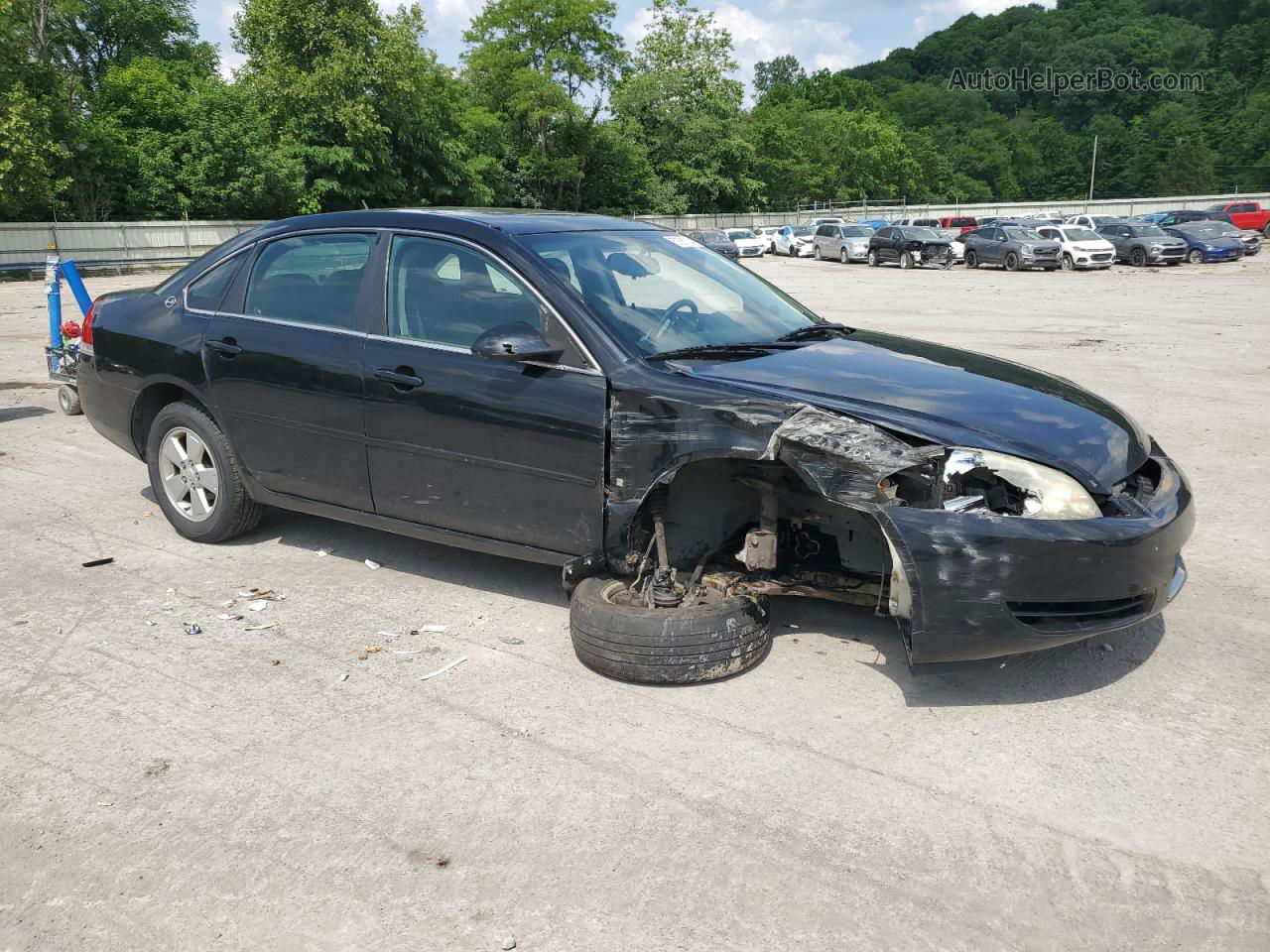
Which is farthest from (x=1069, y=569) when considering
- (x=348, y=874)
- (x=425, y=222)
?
(x=425, y=222)

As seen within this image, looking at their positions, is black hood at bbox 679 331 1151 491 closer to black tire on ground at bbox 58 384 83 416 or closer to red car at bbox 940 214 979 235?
black tire on ground at bbox 58 384 83 416

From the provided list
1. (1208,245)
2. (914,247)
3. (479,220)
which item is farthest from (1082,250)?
(479,220)

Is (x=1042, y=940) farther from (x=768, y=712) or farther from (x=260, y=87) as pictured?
(x=260, y=87)

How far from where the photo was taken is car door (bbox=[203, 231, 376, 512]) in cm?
485

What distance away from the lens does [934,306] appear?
20.7 m

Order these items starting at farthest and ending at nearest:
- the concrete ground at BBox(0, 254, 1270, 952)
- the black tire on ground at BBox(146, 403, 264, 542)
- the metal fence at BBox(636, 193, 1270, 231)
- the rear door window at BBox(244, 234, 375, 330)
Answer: the metal fence at BBox(636, 193, 1270, 231)
the black tire on ground at BBox(146, 403, 264, 542)
the rear door window at BBox(244, 234, 375, 330)
the concrete ground at BBox(0, 254, 1270, 952)

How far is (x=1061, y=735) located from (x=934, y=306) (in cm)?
1807

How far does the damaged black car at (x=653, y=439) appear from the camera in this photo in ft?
11.9

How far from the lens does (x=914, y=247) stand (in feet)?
127

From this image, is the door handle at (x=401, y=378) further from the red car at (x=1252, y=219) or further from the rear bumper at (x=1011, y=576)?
the red car at (x=1252, y=219)

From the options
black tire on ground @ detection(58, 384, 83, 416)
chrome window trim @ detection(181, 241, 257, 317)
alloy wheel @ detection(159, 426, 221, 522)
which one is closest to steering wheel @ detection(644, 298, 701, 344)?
chrome window trim @ detection(181, 241, 257, 317)

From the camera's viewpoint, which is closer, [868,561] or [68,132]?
[868,561]

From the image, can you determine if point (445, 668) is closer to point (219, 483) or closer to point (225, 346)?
point (219, 483)

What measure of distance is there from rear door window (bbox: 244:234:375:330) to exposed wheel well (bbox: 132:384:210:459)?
0.78 m
